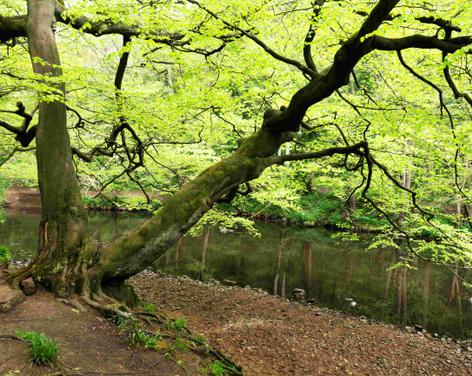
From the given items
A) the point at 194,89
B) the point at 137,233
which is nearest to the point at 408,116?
the point at 194,89

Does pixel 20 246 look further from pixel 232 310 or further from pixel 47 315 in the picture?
pixel 47 315

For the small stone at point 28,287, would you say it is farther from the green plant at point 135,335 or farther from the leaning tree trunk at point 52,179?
the green plant at point 135,335

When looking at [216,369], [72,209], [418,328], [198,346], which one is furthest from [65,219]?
[418,328]

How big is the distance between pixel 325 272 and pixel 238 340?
905cm

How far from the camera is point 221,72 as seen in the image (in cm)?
721

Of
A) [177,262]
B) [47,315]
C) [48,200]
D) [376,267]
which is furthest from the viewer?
[376,267]

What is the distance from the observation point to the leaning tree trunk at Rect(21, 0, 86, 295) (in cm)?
571

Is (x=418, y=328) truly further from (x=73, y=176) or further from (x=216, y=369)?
(x=73, y=176)

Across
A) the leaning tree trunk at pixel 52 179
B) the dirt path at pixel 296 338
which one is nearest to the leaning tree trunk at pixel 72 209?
the leaning tree trunk at pixel 52 179

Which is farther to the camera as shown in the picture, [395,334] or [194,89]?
[395,334]

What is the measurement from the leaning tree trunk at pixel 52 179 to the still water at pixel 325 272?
925cm

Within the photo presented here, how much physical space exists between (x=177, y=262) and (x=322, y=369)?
1035 cm

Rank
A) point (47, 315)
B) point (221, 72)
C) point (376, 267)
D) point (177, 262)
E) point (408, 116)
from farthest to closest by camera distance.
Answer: point (376, 267)
point (177, 262)
point (221, 72)
point (408, 116)
point (47, 315)

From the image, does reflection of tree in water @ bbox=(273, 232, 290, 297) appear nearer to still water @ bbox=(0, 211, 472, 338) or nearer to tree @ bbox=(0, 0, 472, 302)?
still water @ bbox=(0, 211, 472, 338)
